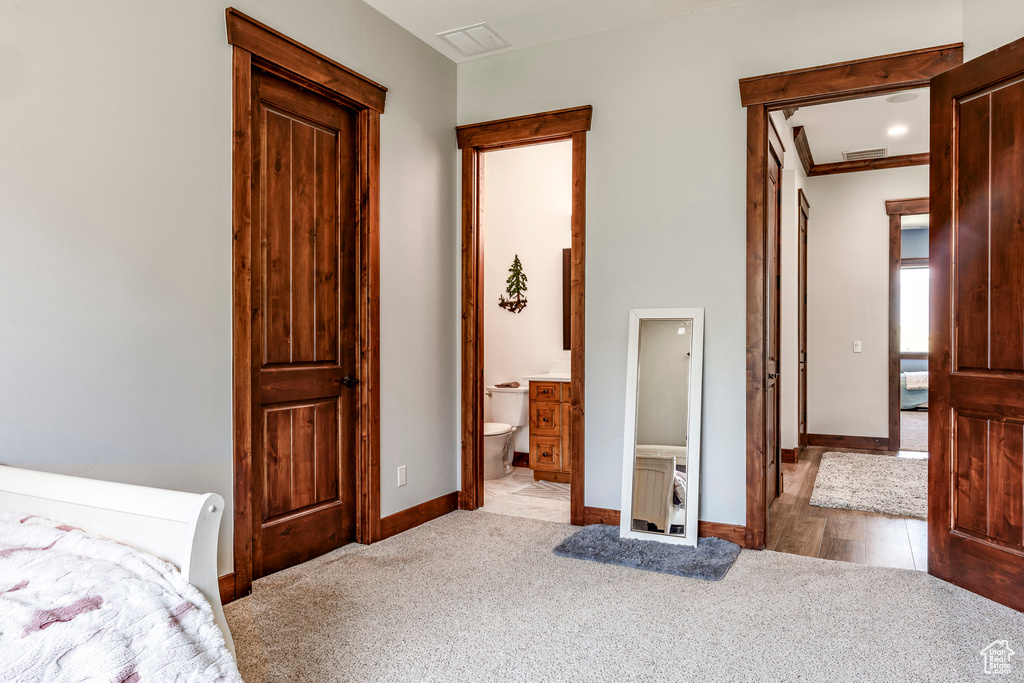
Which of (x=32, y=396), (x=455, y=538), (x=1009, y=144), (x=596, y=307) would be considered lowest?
(x=455, y=538)

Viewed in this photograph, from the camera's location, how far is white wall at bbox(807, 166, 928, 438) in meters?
6.29

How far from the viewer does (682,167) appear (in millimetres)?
3447

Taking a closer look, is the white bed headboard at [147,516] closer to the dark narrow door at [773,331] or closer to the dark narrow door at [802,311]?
the dark narrow door at [773,331]

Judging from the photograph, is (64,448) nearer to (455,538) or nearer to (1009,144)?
(455,538)

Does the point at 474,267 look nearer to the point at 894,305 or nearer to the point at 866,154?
the point at 866,154

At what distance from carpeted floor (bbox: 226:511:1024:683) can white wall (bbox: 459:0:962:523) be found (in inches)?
28.6

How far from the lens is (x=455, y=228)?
404 centimetres

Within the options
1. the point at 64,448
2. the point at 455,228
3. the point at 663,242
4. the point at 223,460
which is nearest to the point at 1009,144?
the point at 663,242

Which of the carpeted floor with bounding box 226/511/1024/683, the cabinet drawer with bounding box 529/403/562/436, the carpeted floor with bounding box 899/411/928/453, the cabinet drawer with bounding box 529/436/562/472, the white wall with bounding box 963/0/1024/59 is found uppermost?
the white wall with bounding box 963/0/1024/59

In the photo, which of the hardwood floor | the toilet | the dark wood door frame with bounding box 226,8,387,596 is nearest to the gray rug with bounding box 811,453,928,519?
the hardwood floor

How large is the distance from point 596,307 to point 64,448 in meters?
2.52

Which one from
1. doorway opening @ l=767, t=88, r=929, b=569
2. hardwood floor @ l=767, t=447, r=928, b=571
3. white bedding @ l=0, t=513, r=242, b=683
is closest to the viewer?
white bedding @ l=0, t=513, r=242, b=683

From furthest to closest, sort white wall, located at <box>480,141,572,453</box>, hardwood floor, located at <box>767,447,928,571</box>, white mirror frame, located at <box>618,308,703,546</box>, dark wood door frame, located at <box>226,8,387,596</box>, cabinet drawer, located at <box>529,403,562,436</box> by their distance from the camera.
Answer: white wall, located at <box>480,141,572,453</box>, cabinet drawer, located at <box>529,403,562,436</box>, white mirror frame, located at <box>618,308,703,546</box>, hardwood floor, located at <box>767,447,928,571</box>, dark wood door frame, located at <box>226,8,387,596</box>

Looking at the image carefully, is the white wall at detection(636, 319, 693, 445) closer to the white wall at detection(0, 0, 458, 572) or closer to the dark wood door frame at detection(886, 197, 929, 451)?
the white wall at detection(0, 0, 458, 572)
